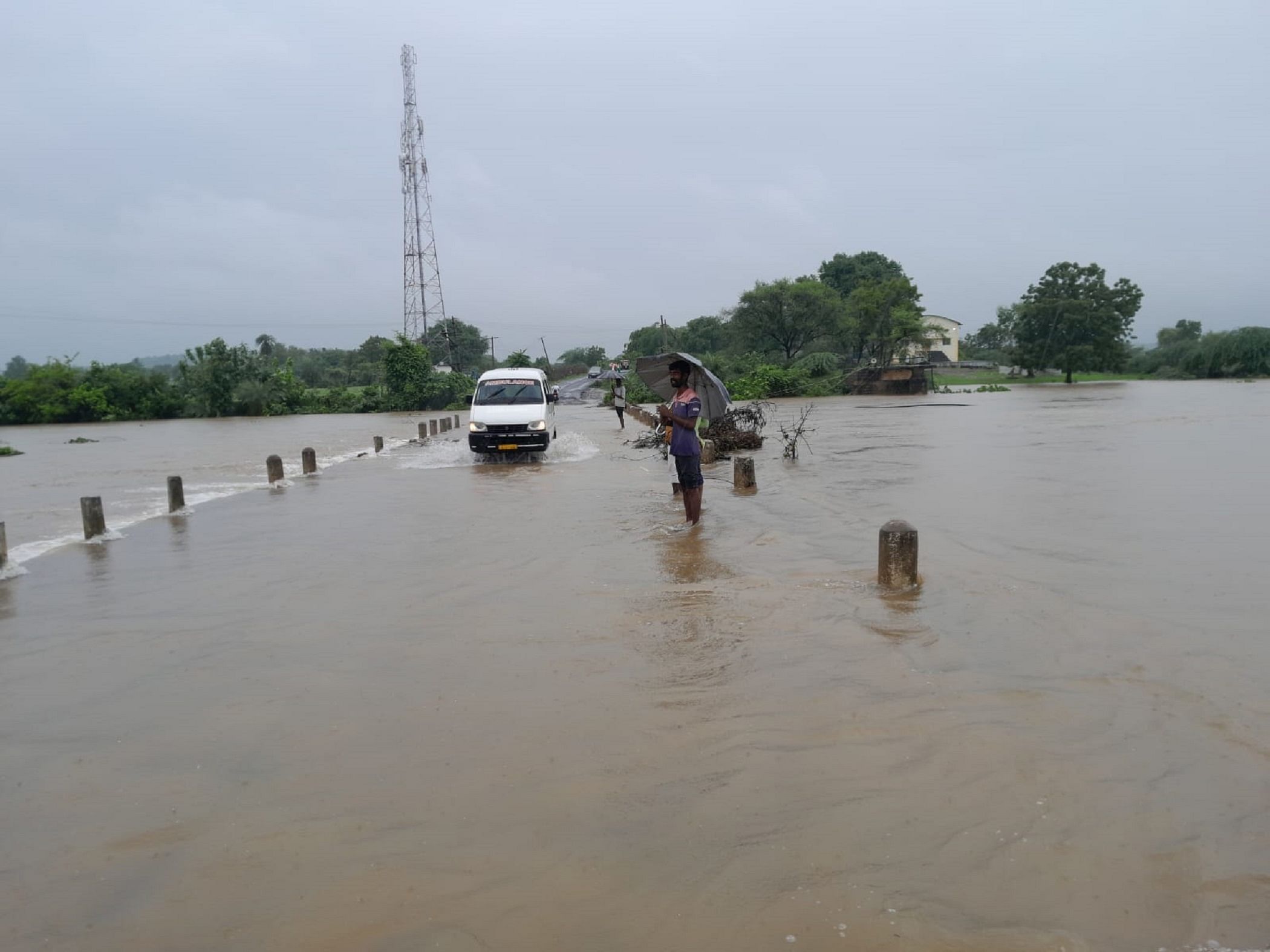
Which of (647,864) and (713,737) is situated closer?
(647,864)

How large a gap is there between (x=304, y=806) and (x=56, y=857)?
3.25 ft

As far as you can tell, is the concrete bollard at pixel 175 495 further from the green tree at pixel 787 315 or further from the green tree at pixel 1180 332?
the green tree at pixel 1180 332

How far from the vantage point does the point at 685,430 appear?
10.0 meters

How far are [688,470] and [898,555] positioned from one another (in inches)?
131

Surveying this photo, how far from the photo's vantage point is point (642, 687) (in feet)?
17.8

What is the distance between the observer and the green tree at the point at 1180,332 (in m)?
84.2

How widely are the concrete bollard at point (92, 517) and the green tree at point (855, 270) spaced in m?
76.8

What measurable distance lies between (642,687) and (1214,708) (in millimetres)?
3182

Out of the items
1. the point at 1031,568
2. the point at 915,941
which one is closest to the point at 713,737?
the point at 915,941

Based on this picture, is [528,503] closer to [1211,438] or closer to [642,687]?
[642,687]

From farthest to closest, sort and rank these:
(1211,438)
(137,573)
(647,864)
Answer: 1. (1211,438)
2. (137,573)
3. (647,864)

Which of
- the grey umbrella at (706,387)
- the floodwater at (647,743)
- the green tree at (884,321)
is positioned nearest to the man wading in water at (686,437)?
the grey umbrella at (706,387)

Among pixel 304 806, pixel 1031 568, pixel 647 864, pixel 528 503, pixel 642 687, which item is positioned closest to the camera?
pixel 647 864

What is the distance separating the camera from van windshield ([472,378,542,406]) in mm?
19797
